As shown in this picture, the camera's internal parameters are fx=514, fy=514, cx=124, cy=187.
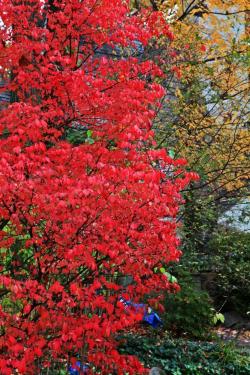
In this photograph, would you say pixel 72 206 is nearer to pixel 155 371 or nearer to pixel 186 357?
pixel 155 371

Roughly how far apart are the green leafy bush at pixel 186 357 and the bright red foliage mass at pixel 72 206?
139cm

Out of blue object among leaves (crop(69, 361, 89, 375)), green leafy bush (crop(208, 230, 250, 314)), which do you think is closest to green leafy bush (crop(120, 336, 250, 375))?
blue object among leaves (crop(69, 361, 89, 375))

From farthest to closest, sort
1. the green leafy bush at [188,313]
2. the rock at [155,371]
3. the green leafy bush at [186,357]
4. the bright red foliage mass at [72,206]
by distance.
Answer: the green leafy bush at [188,313] < the green leafy bush at [186,357] < the rock at [155,371] < the bright red foliage mass at [72,206]

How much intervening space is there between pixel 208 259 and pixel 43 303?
24.8 ft

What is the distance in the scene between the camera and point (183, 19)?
11906 millimetres

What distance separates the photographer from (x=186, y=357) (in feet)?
28.2

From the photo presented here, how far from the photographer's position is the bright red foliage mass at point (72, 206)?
4922mm

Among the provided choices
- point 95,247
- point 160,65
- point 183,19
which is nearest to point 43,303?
point 95,247

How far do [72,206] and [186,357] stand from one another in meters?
4.89

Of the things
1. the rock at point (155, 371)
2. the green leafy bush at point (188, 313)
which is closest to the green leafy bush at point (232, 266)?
the green leafy bush at point (188, 313)

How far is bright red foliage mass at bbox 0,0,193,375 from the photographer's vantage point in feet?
16.1

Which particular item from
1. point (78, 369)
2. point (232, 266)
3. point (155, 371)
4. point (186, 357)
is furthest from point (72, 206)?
point (232, 266)

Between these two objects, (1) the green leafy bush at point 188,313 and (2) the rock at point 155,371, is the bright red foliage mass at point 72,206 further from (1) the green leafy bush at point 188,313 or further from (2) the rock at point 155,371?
(1) the green leafy bush at point 188,313

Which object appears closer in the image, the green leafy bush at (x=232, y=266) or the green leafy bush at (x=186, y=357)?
the green leafy bush at (x=186, y=357)
